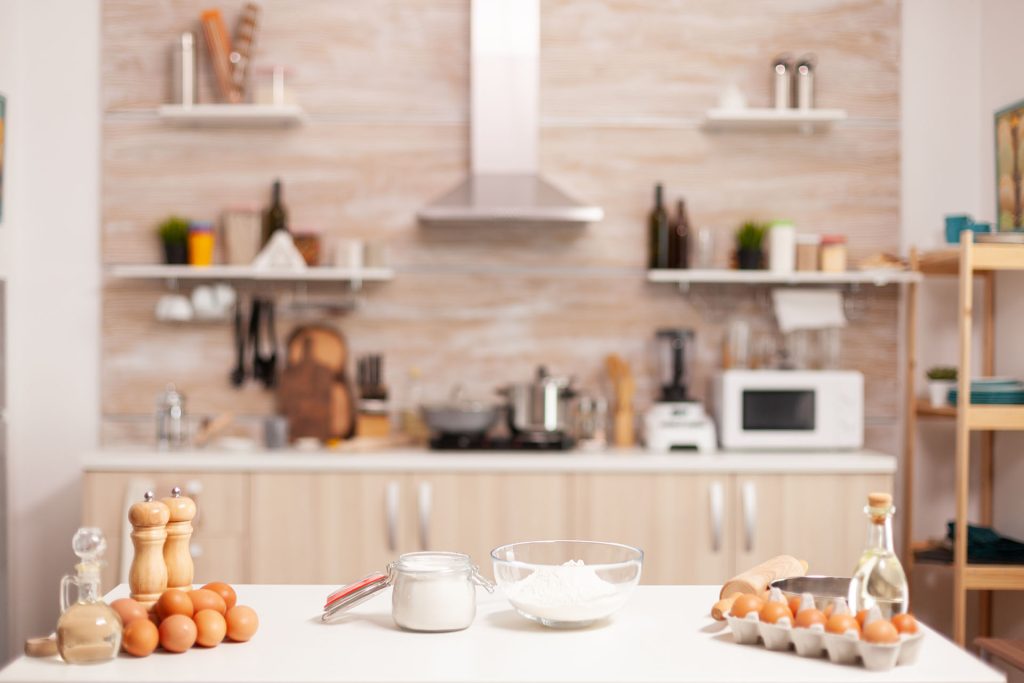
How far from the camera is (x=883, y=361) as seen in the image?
423 centimetres

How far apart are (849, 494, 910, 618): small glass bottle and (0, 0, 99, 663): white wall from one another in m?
3.45

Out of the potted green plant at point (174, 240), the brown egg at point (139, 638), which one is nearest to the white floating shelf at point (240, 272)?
the potted green plant at point (174, 240)

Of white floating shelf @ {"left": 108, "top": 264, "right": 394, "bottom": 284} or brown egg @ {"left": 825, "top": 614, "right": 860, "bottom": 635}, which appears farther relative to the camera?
white floating shelf @ {"left": 108, "top": 264, "right": 394, "bottom": 284}

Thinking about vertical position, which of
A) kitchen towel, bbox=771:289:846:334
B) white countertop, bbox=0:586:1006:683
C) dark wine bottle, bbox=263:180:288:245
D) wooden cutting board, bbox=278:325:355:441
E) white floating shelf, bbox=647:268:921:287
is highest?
dark wine bottle, bbox=263:180:288:245

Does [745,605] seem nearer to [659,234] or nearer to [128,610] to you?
[128,610]

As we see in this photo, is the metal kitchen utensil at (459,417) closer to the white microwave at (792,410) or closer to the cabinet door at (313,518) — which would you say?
the cabinet door at (313,518)

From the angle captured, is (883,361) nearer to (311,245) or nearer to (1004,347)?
(1004,347)

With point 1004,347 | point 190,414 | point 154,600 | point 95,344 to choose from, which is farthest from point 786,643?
point 95,344

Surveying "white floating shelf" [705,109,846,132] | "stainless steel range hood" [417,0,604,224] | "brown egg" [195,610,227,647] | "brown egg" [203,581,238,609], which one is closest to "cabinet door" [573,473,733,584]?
"stainless steel range hood" [417,0,604,224]

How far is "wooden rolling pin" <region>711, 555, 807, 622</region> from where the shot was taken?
1750 mm

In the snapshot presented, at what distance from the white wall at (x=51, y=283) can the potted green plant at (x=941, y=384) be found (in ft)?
11.0

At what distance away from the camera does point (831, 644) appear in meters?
1.55

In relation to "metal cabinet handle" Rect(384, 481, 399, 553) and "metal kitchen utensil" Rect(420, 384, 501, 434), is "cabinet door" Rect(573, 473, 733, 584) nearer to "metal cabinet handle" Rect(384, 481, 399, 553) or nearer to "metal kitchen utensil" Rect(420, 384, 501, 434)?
"metal kitchen utensil" Rect(420, 384, 501, 434)

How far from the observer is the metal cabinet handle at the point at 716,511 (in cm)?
365
